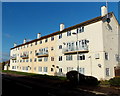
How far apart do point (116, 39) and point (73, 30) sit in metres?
7.60

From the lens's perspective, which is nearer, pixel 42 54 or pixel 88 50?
pixel 88 50

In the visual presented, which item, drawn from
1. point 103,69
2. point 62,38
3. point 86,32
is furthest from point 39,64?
point 103,69

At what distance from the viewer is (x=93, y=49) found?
1967 cm

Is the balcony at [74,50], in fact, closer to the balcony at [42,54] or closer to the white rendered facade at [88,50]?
the white rendered facade at [88,50]

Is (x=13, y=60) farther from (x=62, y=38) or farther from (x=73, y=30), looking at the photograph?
(x=73, y=30)

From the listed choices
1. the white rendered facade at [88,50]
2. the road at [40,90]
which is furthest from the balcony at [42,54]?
the road at [40,90]

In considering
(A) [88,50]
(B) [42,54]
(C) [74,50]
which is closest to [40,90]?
(A) [88,50]

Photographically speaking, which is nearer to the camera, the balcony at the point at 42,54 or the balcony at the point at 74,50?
the balcony at the point at 74,50

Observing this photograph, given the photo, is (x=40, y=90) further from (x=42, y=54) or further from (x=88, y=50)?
(x=42, y=54)

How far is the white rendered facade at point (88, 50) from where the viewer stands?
61.9 ft

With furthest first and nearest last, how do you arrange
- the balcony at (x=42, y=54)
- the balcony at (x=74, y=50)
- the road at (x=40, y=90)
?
the balcony at (x=42, y=54) → the balcony at (x=74, y=50) → the road at (x=40, y=90)

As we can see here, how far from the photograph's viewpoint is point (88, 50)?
20.3 meters

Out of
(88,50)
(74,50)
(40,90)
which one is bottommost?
(40,90)

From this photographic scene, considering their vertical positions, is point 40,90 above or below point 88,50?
below
